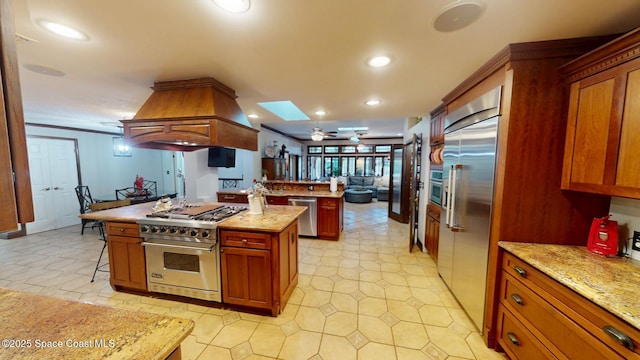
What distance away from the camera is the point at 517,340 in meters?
1.54

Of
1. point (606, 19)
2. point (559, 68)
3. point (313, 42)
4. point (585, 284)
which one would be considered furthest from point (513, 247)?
point (313, 42)

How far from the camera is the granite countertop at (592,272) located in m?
1.00

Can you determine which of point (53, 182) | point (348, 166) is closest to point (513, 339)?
point (53, 182)

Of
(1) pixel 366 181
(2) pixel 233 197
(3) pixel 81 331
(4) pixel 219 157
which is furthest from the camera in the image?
(1) pixel 366 181

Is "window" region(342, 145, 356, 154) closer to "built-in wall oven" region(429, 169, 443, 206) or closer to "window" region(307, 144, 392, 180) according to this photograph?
"window" region(307, 144, 392, 180)

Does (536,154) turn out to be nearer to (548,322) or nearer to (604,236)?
(604,236)

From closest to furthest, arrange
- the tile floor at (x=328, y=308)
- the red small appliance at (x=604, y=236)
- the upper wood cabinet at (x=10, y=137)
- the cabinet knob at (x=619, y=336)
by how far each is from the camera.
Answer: the upper wood cabinet at (x=10, y=137), the cabinet knob at (x=619, y=336), the red small appliance at (x=604, y=236), the tile floor at (x=328, y=308)

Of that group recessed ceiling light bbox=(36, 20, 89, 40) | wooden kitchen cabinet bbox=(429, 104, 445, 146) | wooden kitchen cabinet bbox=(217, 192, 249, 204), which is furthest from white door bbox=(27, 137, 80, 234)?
wooden kitchen cabinet bbox=(429, 104, 445, 146)

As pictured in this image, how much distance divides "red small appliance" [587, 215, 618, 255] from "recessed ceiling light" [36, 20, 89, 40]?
147 inches

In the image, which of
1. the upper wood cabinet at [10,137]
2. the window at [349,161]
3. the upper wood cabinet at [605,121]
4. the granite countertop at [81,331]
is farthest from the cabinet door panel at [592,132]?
the window at [349,161]

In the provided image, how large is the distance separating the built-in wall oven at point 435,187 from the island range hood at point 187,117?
2.62m

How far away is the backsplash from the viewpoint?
1.44 metres

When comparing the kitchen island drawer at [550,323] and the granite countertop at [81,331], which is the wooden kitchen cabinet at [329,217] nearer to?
the kitchen island drawer at [550,323]

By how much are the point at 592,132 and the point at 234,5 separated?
2.31 metres
